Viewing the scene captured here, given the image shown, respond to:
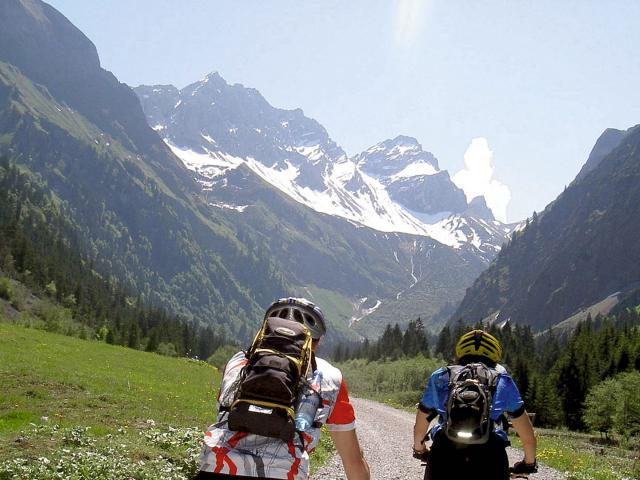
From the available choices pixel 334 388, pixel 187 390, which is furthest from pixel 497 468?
pixel 187 390

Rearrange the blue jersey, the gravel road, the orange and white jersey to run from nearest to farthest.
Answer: the orange and white jersey, the blue jersey, the gravel road

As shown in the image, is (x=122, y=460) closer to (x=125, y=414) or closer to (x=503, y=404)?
(x=503, y=404)

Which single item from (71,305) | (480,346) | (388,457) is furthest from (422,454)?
(71,305)

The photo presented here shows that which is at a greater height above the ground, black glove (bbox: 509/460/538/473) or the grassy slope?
black glove (bbox: 509/460/538/473)

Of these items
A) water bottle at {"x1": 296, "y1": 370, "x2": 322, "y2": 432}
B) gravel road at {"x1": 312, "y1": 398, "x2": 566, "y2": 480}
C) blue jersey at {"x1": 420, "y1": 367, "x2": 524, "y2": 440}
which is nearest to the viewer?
water bottle at {"x1": 296, "y1": 370, "x2": 322, "y2": 432}

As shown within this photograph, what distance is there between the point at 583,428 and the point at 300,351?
7860 cm

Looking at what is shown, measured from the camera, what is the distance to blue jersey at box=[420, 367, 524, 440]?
259 inches

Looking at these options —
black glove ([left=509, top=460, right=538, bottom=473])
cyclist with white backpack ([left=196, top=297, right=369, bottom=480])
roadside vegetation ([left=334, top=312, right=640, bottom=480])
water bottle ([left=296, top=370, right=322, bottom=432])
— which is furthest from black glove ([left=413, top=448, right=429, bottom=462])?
roadside vegetation ([left=334, top=312, right=640, bottom=480])

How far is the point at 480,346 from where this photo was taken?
280 inches

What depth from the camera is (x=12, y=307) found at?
334 ft

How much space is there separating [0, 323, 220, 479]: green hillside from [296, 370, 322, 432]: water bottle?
24.4ft

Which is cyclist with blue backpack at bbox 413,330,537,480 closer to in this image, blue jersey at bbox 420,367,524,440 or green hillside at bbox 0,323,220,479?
blue jersey at bbox 420,367,524,440

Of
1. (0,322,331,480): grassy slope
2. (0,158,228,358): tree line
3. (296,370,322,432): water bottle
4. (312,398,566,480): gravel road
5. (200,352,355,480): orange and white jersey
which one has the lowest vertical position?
(312,398,566,480): gravel road

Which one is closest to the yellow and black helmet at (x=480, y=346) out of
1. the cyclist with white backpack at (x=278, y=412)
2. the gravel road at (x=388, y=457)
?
the cyclist with white backpack at (x=278, y=412)
